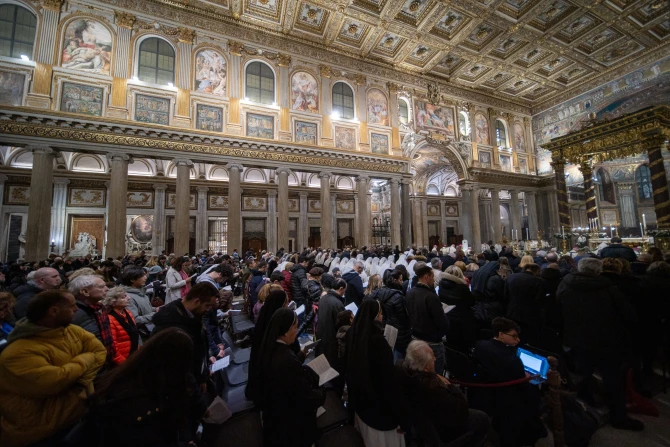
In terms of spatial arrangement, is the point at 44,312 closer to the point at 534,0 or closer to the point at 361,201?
the point at 361,201

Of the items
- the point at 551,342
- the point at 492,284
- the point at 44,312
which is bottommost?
the point at 551,342

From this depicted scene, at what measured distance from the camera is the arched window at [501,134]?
2186 centimetres

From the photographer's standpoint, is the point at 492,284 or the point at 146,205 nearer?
the point at 492,284

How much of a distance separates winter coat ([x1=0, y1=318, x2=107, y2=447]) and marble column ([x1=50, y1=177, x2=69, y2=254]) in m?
17.4

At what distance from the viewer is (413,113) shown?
1850 cm

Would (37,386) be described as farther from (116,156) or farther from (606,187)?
(606,187)

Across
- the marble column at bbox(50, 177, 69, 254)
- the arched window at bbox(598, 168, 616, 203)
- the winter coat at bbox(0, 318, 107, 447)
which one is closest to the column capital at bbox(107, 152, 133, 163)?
the marble column at bbox(50, 177, 69, 254)

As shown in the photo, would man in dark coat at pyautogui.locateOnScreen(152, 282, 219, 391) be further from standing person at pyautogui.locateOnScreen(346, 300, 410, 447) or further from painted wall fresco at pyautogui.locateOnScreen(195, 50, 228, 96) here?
painted wall fresco at pyautogui.locateOnScreen(195, 50, 228, 96)

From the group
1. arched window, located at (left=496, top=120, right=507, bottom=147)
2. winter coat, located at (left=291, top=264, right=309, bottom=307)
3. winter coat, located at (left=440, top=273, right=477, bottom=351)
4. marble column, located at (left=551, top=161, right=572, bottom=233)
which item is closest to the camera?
winter coat, located at (left=440, top=273, right=477, bottom=351)

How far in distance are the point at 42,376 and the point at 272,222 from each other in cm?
1824

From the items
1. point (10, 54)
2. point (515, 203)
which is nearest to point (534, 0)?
point (515, 203)

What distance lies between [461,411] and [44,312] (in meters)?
2.82

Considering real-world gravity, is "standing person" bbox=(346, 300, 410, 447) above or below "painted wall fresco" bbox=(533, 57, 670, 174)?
below

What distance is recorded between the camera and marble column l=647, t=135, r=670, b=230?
38.6 ft
